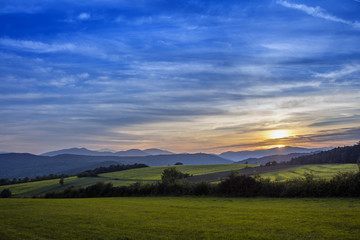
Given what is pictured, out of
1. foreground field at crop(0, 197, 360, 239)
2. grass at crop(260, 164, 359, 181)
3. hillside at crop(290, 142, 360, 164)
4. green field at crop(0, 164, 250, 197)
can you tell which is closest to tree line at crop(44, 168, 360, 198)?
foreground field at crop(0, 197, 360, 239)

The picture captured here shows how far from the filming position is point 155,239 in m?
10.4

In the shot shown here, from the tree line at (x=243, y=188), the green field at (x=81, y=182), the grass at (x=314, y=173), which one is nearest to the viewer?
the tree line at (x=243, y=188)

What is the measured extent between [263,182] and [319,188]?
6014mm

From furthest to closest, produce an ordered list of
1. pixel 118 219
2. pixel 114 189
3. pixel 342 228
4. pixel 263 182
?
pixel 114 189
pixel 263 182
pixel 118 219
pixel 342 228

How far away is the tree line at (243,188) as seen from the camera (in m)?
24.0

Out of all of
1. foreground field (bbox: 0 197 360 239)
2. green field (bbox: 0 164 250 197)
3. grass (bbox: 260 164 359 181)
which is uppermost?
foreground field (bbox: 0 197 360 239)

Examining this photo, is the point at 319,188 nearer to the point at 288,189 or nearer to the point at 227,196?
the point at 288,189

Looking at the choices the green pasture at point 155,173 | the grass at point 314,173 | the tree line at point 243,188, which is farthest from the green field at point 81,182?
the grass at point 314,173

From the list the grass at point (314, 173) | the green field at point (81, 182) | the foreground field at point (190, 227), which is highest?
the foreground field at point (190, 227)

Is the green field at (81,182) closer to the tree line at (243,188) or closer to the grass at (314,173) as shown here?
the tree line at (243,188)

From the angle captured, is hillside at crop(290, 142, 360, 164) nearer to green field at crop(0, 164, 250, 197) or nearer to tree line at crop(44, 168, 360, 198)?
green field at crop(0, 164, 250, 197)

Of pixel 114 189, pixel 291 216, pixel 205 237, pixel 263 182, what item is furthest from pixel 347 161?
pixel 205 237

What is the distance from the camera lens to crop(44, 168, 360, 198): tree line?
78.9 feet

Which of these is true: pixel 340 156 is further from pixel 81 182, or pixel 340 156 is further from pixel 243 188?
pixel 81 182
